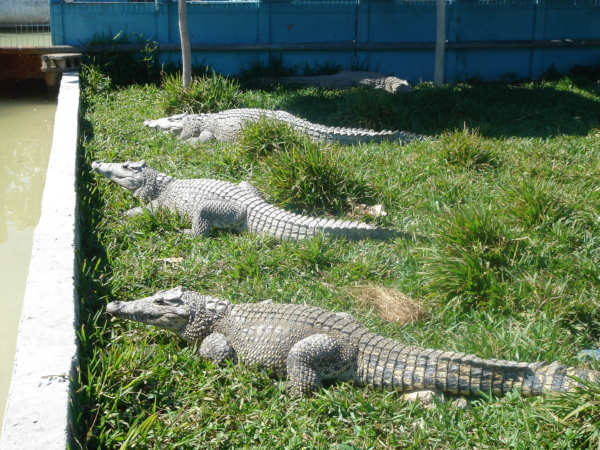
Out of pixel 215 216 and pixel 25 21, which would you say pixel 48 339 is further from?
pixel 25 21

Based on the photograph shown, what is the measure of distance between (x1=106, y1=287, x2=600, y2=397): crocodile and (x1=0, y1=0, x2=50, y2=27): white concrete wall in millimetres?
12532

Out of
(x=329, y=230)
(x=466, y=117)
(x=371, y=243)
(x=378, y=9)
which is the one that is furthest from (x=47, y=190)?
(x=378, y=9)

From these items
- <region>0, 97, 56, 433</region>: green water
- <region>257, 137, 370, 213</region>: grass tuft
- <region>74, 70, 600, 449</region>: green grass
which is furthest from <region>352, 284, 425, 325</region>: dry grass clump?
<region>0, 97, 56, 433</region>: green water

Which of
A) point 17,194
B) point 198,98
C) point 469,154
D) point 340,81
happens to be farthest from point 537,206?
point 340,81

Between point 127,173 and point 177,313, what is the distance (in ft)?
8.05

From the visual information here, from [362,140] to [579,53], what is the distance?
6.80 meters

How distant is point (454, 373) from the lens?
2.80m

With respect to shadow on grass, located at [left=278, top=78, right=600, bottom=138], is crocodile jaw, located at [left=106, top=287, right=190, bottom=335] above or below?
below

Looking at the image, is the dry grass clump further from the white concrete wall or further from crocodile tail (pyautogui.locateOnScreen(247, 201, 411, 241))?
the white concrete wall

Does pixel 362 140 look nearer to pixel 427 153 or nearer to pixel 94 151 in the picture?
pixel 427 153

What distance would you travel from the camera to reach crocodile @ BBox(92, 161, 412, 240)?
443 centimetres

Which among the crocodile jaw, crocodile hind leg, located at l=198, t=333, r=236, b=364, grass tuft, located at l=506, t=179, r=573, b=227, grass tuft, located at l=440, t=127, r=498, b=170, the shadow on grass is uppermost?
the shadow on grass

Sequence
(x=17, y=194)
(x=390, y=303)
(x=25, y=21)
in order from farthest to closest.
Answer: (x=25, y=21) → (x=17, y=194) → (x=390, y=303)

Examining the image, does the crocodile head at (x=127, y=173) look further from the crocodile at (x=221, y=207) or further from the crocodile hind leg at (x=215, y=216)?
the crocodile hind leg at (x=215, y=216)
